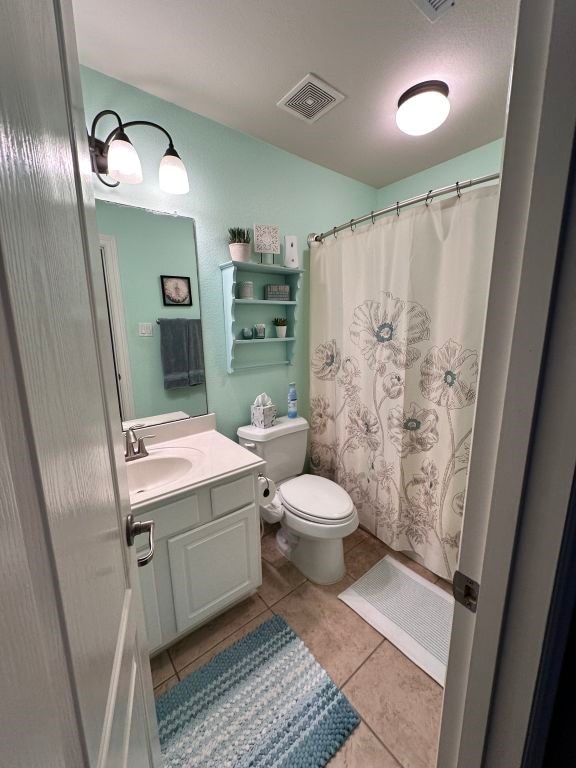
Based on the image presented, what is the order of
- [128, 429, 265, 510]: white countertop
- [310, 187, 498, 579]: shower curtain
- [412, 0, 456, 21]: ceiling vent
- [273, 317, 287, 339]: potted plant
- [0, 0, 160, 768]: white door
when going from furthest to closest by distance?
[273, 317, 287, 339]: potted plant
[310, 187, 498, 579]: shower curtain
[128, 429, 265, 510]: white countertop
[412, 0, 456, 21]: ceiling vent
[0, 0, 160, 768]: white door

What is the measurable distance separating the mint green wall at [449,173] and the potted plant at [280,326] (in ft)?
4.22

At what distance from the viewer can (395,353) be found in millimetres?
1648

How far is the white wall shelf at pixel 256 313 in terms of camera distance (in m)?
1.65

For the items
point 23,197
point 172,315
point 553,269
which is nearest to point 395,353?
point 172,315

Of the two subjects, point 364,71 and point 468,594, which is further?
point 364,71

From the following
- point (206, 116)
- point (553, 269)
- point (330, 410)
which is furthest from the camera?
point (330, 410)

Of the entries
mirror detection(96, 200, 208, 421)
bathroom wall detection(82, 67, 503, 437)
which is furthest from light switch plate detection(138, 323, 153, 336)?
bathroom wall detection(82, 67, 503, 437)

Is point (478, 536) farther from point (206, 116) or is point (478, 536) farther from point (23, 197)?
point (206, 116)

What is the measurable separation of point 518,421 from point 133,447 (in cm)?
140

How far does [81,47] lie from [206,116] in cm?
53

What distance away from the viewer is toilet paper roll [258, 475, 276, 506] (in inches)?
55.3

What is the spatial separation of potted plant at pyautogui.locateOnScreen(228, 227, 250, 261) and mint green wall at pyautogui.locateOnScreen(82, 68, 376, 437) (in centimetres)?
7

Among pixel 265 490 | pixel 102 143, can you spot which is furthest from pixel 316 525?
pixel 102 143

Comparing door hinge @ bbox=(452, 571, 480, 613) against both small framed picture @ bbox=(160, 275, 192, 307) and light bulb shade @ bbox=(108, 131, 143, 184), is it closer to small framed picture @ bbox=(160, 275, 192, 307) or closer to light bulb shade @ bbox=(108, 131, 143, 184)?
small framed picture @ bbox=(160, 275, 192, 307)
